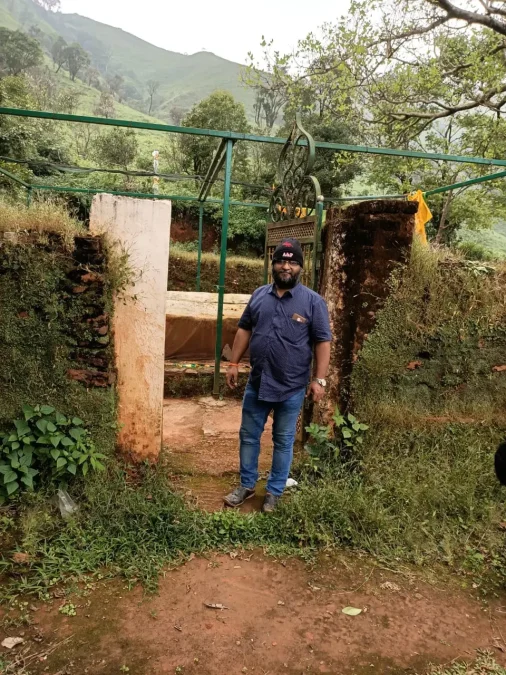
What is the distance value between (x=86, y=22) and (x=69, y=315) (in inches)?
8948

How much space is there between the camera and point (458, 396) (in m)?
3.77

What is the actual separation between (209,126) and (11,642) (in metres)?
22.2

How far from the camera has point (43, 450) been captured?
302 cm

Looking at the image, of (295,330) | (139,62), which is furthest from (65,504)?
(139,62)

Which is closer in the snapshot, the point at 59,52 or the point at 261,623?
the point at 261,623

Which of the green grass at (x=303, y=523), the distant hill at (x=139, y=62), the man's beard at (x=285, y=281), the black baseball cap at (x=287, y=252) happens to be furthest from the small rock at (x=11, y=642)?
the distant hill at (x=139, y=62)

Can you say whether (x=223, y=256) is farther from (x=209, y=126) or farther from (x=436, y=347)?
(x=209, y=126)

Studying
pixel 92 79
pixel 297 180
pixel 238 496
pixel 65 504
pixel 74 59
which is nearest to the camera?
pixel 65 504

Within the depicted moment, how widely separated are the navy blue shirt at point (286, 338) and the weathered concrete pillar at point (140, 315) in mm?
792

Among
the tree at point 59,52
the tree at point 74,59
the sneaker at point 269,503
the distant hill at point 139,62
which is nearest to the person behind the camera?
the sneaker at point 269,503

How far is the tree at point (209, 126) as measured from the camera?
65.0ft

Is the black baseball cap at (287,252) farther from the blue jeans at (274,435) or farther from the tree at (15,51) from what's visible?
the tree at (15,51)

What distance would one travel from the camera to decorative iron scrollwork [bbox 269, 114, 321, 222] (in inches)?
160

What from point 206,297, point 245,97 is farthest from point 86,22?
point 206,297
